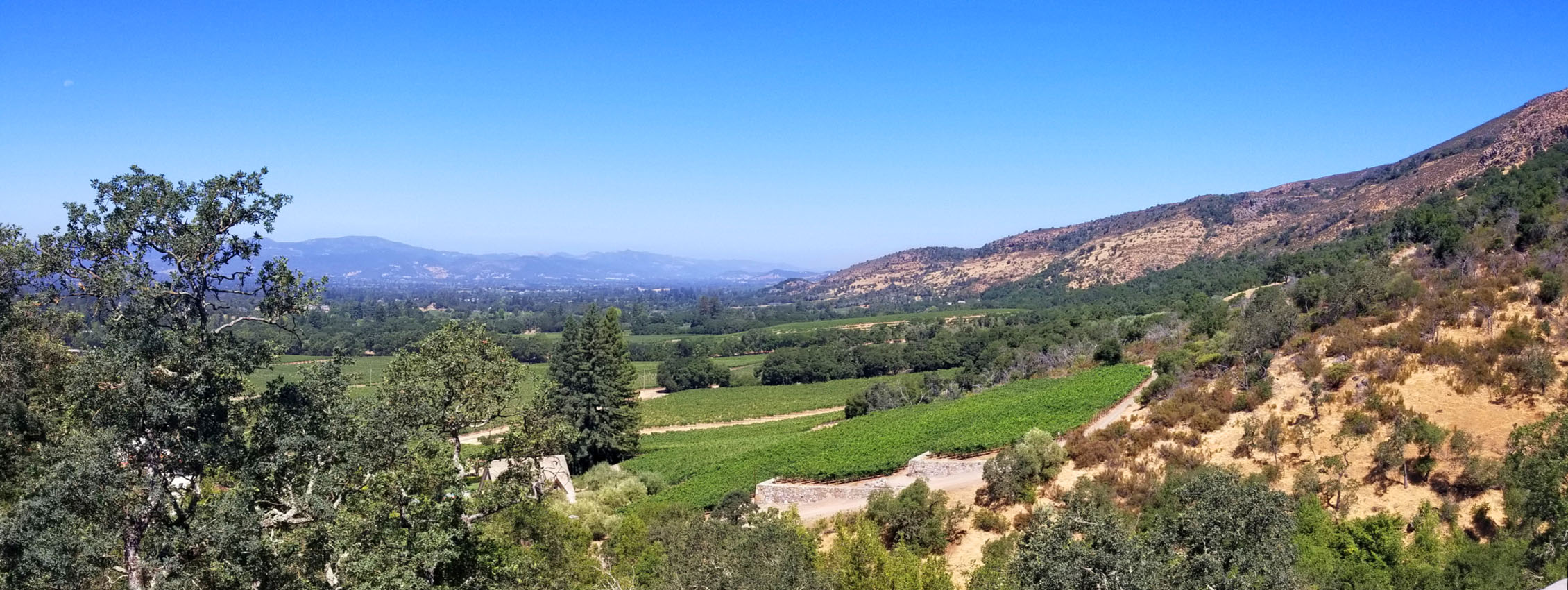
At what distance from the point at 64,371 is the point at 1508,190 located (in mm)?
52574

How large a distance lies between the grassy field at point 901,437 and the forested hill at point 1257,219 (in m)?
57.5

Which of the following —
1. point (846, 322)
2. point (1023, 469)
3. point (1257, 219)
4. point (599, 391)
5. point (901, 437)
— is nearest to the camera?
point (1023, 469)

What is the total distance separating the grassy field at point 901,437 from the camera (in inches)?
1199

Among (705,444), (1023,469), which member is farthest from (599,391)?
(1023,469)

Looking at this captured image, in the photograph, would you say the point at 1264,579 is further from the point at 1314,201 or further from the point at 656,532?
the point at 1314,201

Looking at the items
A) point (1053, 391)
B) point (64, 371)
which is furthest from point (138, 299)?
point (1053, 391)

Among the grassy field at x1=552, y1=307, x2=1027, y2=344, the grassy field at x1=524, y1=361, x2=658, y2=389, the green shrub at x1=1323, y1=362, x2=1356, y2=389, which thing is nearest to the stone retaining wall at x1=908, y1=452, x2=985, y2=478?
the green shrub at x1=1323, y1=362, x2=1356, y2=389

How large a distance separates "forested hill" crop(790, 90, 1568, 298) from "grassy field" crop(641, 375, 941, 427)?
54187mm

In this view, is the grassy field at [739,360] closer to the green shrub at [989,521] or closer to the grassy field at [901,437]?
the grassy field at [901,437]

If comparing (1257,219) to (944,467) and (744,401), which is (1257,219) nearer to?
(744,401)

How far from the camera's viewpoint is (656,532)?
21141 mm

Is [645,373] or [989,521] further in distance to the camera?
[645,373]

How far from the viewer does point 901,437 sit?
1371 inches

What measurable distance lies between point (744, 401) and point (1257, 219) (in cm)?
10335
